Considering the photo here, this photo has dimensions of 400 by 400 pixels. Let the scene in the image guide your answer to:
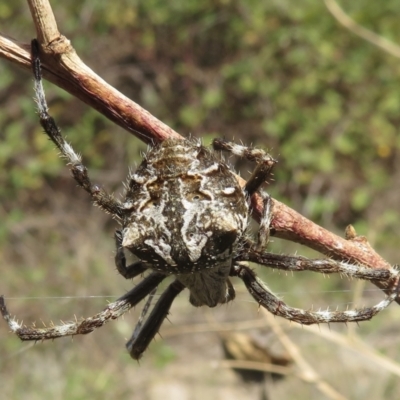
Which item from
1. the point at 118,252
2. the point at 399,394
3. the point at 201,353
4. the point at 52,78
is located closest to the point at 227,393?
the point at 201,353

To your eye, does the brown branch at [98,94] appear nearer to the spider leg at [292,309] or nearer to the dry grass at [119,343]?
the spider leg at [292,309]

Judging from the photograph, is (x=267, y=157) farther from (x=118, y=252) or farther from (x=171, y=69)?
(x=171, y=69)

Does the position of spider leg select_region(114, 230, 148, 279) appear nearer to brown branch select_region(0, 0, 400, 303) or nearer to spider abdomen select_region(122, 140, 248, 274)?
spider abdomen select_region(122, 140, 248, 274)

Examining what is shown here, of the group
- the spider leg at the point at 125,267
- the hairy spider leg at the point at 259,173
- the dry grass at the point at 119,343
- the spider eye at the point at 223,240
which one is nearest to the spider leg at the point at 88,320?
the spider leg at the point at 125,267

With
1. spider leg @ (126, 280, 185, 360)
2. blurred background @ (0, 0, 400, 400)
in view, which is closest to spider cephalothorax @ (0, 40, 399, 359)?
spider leg @ (126, 280, 185, 360)

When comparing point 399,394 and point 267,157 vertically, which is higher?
point 267,157

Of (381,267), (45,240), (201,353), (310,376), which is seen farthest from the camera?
(45,240)
